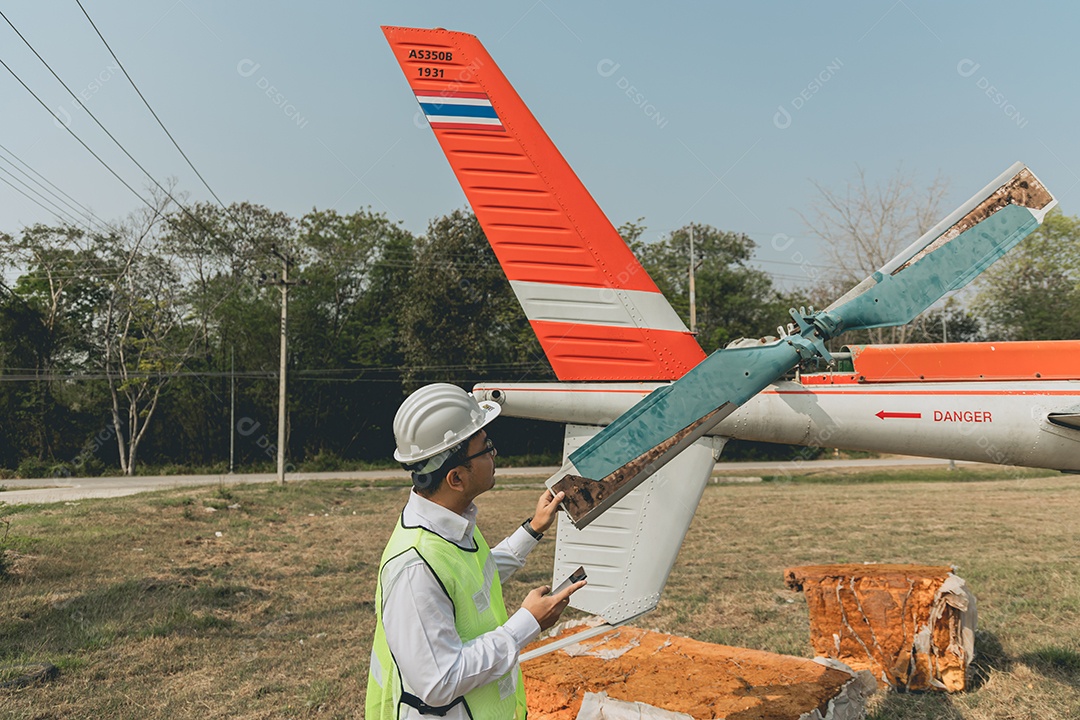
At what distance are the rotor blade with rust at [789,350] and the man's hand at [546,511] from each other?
4cm

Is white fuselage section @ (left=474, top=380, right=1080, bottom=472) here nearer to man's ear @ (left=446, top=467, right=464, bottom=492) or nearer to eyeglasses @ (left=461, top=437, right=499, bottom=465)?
eyeglasses @ (left=461, top=437, right=499, bottom=465)

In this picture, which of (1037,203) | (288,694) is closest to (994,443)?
(1037,203)

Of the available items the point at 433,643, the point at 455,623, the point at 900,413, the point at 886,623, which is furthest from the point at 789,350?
the point at 886,623

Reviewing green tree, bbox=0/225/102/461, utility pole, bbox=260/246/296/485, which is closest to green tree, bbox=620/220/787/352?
utility pole, bbox=260/246/296/485

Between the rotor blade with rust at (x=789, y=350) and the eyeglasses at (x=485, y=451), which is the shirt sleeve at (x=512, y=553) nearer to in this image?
the rotor blade with rust at (x=789, y=350)

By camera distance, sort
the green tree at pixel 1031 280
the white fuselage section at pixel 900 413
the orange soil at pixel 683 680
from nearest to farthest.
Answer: the orange soil at pixel 683 680
the white fuselage section at pixel 900 413
the green tree at pixel 1031 280

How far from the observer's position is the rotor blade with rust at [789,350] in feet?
11.0

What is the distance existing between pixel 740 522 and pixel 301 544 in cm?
878

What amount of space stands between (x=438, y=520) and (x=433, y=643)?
0.42 metres

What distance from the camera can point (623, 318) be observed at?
466 cm

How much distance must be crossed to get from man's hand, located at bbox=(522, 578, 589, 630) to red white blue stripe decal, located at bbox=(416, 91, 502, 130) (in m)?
3.28

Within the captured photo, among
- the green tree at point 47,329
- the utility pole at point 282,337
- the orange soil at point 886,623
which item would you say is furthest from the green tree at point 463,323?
the orange soil at point 886,623

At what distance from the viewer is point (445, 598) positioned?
2.41m

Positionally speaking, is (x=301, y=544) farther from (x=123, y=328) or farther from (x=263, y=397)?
(x=123, y=328)
